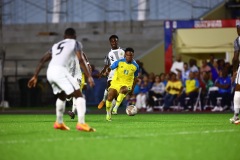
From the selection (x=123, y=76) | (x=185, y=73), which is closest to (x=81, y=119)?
(x=123, y=76)

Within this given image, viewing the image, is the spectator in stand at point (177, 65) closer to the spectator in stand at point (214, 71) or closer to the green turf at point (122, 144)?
the spectator in stand at point (214, 71)

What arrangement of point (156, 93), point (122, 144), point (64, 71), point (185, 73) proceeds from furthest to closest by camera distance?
point (156, 93)
point (185, 73)
point (64, 71)
point (122, 144)

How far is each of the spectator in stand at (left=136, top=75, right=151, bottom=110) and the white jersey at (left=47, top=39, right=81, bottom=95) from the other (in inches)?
648

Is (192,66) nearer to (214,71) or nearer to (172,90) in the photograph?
(214,71)

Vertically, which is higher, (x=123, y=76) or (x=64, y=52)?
(x=64, y=52)

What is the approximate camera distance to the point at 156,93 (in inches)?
1244

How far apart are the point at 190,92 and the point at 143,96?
226 cm

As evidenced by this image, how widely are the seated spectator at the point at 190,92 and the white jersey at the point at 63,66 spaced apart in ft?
51.3

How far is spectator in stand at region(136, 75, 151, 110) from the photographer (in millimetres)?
31837

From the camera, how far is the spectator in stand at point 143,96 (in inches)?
1253

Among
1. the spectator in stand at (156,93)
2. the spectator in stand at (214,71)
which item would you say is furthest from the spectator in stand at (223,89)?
the spectator in stand at (156,93)

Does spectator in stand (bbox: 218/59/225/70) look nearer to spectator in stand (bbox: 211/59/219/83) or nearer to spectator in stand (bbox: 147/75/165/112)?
spectator in stand (bbox: 211/59/219/83)

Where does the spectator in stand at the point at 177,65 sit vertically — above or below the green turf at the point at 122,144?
above

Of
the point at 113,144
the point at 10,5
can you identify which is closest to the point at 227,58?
the point at 10,5
